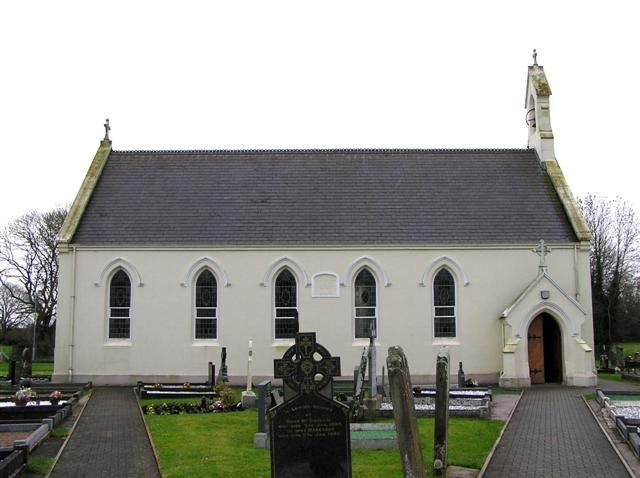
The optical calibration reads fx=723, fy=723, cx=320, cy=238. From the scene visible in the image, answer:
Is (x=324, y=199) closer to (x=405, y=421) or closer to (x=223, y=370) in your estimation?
(x=223, y=370)

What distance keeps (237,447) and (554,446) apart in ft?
21.9

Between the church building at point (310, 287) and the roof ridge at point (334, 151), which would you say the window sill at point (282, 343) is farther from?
the roof ridge at point (334, 151)

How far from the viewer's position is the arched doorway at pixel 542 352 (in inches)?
1128

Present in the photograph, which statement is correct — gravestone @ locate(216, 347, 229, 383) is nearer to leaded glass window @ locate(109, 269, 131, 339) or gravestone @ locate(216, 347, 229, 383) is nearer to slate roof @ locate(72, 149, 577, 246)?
leaded glass window @ locate(109, 269, 131, 339)

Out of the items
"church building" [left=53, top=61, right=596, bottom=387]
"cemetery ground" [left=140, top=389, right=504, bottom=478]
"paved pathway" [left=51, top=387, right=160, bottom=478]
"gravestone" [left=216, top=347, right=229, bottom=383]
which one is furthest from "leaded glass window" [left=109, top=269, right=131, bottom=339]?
"cemetery ground" [left=140, top=389, right=504, bottom=478]

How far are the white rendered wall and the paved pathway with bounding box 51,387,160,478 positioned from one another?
716 cm

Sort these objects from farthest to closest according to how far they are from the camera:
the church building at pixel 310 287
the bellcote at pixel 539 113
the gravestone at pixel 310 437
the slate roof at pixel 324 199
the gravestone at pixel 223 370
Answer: the bellcote at pixel 539 113 → the slate roof at pixel 324 199 → the church building at pixel 310 287 → the gravestone at pixel 223 370 → the gravestone at pixel 310 437

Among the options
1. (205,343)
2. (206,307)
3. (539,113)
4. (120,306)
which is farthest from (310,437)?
(539,113)

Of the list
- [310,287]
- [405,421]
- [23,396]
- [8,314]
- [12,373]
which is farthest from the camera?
[8,314]

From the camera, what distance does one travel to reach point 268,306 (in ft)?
96.5

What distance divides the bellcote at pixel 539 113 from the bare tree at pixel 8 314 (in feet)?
145

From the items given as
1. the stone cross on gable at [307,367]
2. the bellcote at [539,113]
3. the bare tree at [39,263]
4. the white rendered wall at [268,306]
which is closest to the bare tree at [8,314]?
the bare tree at [39,263]

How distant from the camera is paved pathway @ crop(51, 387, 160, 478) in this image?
523 inches

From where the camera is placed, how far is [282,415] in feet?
35.3
